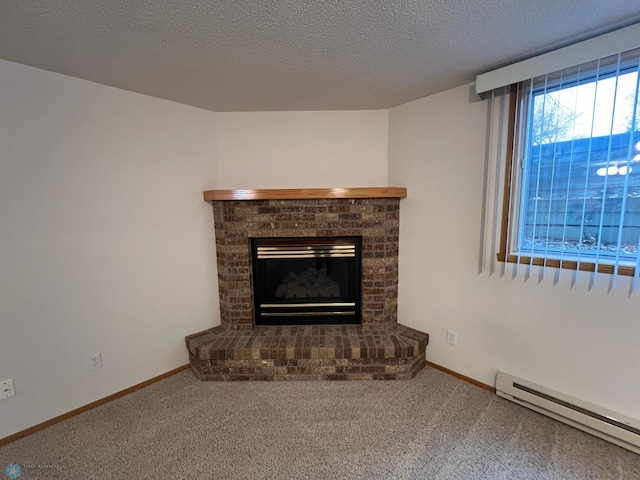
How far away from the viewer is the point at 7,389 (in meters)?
1.62

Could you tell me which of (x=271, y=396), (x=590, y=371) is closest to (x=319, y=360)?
(x=271, y=396)

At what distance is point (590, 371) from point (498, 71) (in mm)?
1840

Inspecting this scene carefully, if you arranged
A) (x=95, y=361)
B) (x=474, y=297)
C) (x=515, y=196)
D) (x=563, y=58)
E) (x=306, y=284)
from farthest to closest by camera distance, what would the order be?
(x=306, y=284)
(x=474, y=297)
(x=95, y=361)
(x=515, y=196)
(x=563, y=58)

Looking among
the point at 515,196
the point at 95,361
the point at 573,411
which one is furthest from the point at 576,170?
the point at 95,361

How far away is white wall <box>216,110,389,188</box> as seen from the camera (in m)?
2.43

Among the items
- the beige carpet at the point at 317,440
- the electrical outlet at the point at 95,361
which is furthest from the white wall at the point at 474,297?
the electrical outlet at the point at 95,361

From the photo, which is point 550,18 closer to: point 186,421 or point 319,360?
point 319,360

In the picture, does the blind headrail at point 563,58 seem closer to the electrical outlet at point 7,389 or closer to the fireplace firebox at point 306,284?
the fireplace firebox at point 306,284

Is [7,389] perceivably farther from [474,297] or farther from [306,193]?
[474,297]

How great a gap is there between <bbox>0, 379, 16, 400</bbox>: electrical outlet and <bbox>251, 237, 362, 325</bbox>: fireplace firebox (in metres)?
1.53

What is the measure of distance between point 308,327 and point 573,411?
1.82 m

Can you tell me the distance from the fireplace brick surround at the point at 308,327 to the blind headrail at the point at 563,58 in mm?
918

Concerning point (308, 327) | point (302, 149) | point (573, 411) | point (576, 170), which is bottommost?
point (573, 411)

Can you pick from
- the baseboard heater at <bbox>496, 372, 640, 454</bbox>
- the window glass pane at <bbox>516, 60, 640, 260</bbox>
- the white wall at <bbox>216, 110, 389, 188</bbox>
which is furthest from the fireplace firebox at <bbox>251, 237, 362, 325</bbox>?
the window glass pane at <bbox>516, 60, 640, 260</bbox>
